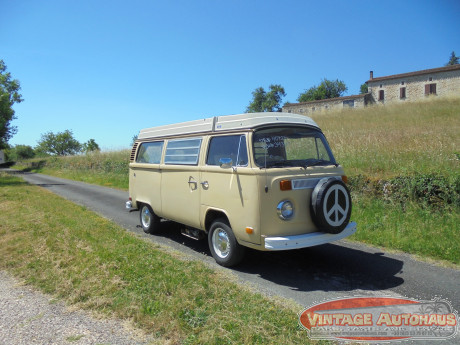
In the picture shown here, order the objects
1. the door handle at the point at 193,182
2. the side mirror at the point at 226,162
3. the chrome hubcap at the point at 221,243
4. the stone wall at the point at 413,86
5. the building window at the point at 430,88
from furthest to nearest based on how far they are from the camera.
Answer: the building window at the point at 430,88 < the stone wall at the point at 413,86 < the door handle at the point at 193,182 < the chrome hubcap at the point at 221,243 < the side mirror at the point at 226,162

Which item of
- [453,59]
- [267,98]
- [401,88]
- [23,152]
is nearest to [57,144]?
[23,152]

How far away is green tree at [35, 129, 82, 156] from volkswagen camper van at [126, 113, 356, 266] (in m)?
98.7

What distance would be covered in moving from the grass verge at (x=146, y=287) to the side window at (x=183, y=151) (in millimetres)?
1737

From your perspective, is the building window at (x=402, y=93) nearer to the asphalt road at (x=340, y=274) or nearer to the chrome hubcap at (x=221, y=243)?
the asphalt road at (x=340, y=274)

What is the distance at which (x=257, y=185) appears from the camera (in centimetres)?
464

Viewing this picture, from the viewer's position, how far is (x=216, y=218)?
556 centimetres

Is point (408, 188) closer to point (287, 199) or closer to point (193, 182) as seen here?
point (287, 199)

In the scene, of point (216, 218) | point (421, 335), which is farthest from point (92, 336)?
point (421, 335)

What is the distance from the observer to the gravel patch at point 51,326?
324 centimetres

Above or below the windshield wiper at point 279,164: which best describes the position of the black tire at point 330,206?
below

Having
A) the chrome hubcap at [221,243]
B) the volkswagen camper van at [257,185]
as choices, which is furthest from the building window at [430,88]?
the chrome hubcap at [221,243]

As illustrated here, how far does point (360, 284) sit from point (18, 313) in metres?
4.38

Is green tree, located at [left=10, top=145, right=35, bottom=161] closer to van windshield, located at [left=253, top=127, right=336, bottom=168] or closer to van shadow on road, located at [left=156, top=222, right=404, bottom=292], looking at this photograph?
van shadow on road, located at [left=156, top=222, right=404, bottom=292]

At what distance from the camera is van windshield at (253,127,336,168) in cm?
495
